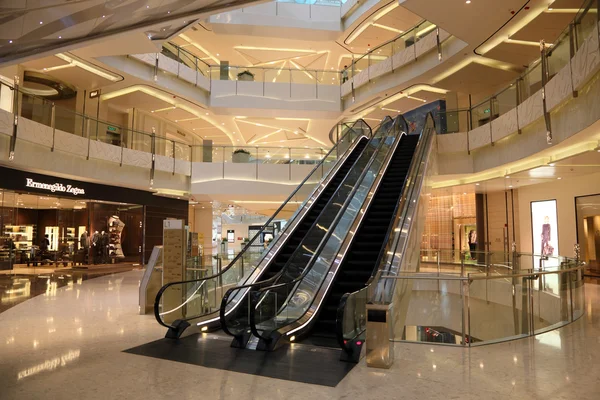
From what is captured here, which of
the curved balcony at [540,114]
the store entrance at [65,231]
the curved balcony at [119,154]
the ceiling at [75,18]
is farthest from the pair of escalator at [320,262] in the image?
the store entrance at [65,231]

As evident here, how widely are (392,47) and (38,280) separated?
612 inches

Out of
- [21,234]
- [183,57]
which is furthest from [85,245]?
[183,57]

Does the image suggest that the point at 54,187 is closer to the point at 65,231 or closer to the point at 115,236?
the point at 65,231

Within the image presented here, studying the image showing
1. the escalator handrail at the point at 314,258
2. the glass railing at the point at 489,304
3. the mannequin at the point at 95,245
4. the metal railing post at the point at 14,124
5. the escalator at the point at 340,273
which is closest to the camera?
the escalator handrail at the point at 314,258

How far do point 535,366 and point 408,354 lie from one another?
1.40m

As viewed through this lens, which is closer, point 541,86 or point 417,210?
point 417,210

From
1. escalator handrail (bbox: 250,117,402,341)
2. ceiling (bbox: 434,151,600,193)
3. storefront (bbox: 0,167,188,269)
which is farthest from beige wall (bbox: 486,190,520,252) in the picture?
storefront (bbox: 0,167,188,269)

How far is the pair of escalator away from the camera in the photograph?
6211mm

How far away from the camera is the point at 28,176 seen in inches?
552

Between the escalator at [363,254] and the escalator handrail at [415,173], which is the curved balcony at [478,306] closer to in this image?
the escalator handrail at [415,173]

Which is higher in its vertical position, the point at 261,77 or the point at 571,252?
the point at 261,77

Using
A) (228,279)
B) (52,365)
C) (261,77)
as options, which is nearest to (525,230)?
(261,77)

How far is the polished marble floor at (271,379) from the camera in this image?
4.29 m

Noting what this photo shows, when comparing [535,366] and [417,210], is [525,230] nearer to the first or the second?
[417,210]
